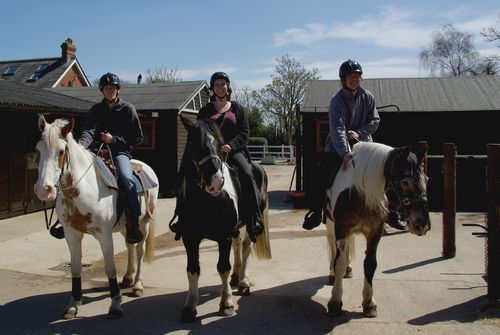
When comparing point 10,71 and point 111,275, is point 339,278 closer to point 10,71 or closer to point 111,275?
point 111,275

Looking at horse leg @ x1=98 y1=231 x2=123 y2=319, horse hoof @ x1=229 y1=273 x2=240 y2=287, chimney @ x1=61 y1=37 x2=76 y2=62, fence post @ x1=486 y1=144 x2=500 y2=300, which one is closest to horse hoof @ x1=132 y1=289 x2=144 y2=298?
horse leg @ x1=98 y1=231 x2=123 y2=319

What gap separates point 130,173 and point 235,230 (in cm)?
134

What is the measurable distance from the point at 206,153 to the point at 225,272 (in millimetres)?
1312

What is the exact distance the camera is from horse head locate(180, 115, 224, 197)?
12.6ft

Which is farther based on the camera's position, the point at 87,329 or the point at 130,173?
the point at 130,173

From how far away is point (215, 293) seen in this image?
5.25m

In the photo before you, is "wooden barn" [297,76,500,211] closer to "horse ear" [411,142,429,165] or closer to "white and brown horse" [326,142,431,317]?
"white and brown horse" [326,142,431,317]

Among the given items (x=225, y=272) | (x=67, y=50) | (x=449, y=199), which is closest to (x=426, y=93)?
(x=449, y=199)

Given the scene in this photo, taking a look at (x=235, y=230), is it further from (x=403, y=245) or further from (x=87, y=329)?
(x=403, y=245)

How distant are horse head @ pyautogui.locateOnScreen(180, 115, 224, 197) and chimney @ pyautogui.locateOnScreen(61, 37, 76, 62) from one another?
33.7 meters

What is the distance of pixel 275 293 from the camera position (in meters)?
5.25

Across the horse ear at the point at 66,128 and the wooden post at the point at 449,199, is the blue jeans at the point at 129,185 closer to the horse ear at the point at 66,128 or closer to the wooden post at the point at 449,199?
the horse ear at the point at 66,128

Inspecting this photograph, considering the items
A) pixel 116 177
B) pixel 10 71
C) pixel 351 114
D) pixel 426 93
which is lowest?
pixel 116 177

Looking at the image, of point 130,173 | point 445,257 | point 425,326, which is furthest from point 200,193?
point 445,257
